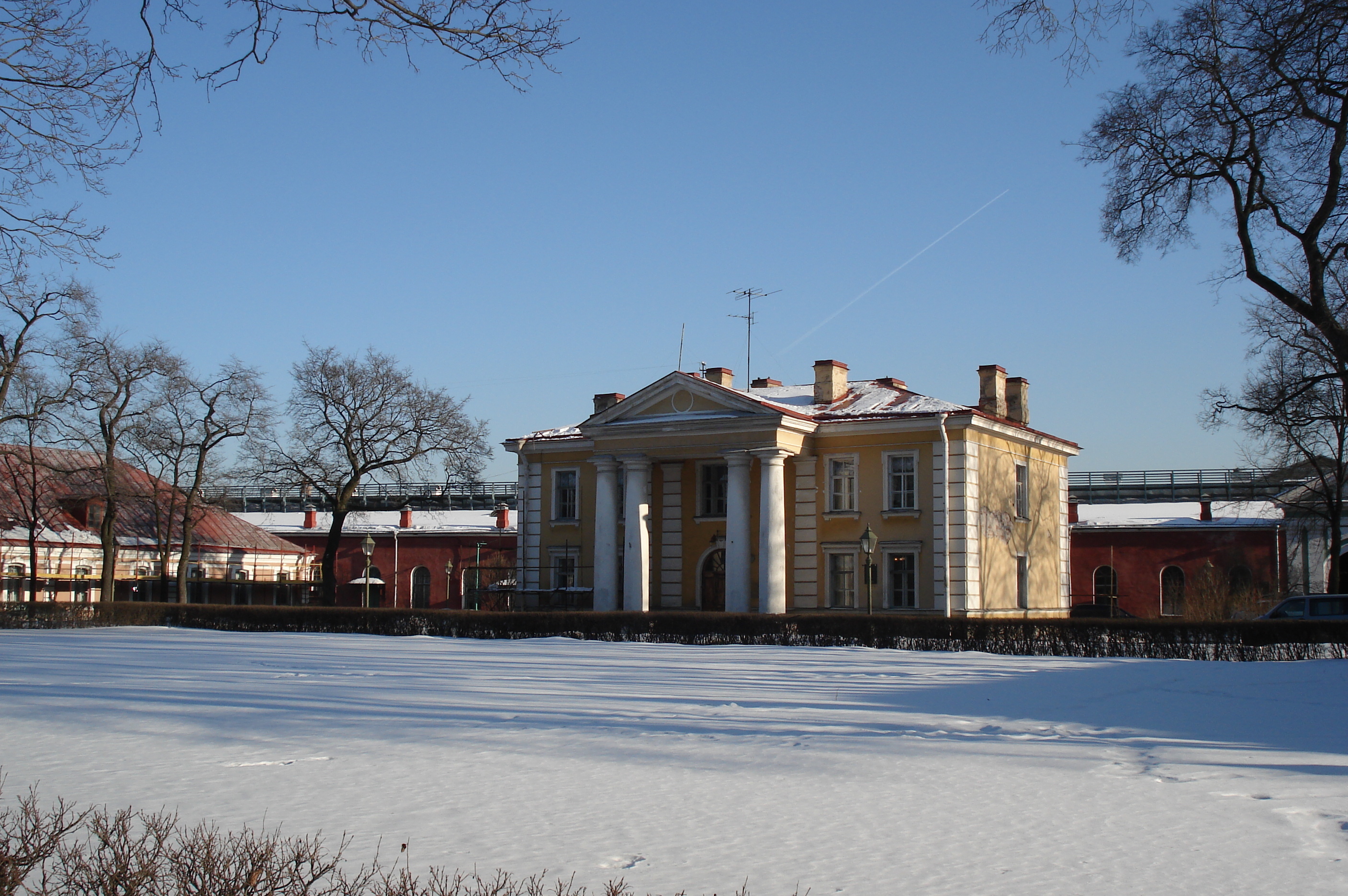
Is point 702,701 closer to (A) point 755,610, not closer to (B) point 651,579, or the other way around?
(A) point 755,610

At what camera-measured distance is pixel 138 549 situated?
167 ft

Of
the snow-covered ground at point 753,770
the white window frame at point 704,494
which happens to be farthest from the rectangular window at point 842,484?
the snow-covered ground at point 753,770

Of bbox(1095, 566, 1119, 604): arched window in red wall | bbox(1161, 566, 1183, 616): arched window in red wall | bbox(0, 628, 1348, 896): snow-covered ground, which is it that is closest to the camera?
bbox(0, 628, 1348, 896): snow-covered ground

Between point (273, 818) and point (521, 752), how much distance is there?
3.09 metres

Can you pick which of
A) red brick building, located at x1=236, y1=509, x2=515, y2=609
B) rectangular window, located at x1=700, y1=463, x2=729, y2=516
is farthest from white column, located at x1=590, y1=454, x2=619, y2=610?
red brick building, located at x1=236, y1=509, x2=515, y2=609

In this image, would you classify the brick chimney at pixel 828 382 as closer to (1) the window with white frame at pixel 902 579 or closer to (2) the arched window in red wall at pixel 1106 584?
(1) the window with white frame at pixel 902 579

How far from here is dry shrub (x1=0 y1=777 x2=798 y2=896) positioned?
5133 mm

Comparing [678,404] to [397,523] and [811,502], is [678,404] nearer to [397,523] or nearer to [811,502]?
[811,502]

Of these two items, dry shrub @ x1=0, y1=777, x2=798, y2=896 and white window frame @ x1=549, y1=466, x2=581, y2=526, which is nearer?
dry shrub @ x1=0, y1=777, x2=798, y2=896

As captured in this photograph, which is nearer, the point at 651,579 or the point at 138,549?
the point at 651,579

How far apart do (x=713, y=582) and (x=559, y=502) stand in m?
6.40

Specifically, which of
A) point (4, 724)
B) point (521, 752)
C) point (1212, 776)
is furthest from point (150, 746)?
point (1212, 776)

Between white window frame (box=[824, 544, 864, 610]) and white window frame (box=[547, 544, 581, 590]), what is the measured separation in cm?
867

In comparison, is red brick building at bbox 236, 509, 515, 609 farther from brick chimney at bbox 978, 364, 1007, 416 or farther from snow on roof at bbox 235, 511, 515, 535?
brick chimney at bbox 978, 364, 1007, 416
